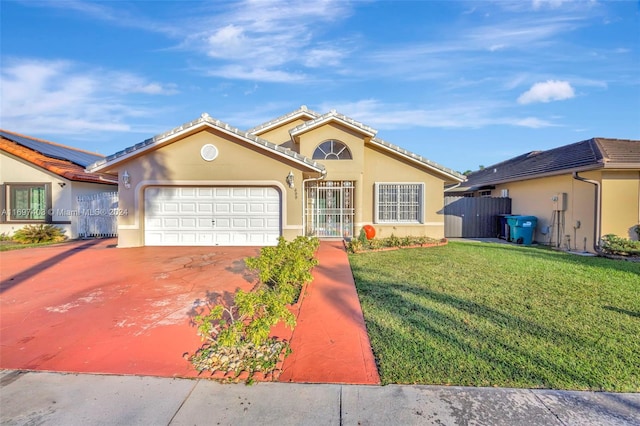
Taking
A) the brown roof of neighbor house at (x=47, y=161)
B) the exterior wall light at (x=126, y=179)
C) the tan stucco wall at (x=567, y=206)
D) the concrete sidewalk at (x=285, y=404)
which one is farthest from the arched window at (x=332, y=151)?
the concrete sidewalk at (x=285, y=404)

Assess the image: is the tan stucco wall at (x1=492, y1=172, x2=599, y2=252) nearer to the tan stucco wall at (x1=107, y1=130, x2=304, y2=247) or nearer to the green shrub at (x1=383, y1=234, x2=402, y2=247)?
the green shrub at (x1=383, y1=234, x2=402, y2=247)

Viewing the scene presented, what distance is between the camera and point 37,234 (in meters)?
13.4

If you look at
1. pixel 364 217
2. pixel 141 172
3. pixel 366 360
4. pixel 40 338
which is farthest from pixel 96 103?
pixel 366 360

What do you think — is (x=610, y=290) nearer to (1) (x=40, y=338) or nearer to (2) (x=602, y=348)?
(2) (x=602, y=348)

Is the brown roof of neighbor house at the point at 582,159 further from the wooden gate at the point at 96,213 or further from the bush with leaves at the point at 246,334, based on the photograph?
the wooden gate at the point at 96,213

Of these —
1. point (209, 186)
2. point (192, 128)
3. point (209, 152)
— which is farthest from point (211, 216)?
point (192, 128)

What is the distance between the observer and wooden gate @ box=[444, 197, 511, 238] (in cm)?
1661

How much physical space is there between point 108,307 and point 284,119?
11706mm

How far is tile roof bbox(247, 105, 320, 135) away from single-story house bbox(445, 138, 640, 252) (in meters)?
10.5

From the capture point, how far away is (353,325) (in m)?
4.80

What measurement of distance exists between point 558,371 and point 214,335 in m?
4.05

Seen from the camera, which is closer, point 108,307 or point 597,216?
point 108,307

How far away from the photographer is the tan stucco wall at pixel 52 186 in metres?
14.5

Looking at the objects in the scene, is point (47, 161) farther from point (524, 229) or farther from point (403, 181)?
point (524, 229)
